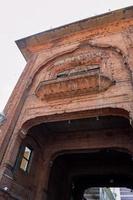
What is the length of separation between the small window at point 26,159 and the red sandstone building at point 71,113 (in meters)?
0.04

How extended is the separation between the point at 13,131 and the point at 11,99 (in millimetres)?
1718

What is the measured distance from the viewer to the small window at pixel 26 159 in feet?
27.1

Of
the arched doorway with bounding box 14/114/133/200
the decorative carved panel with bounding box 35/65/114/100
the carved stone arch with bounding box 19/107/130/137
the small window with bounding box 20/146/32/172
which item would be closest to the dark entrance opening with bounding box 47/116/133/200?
the arched doorway with bounding box 14/114/133/200

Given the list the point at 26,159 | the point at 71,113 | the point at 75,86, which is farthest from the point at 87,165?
the point at 75,86

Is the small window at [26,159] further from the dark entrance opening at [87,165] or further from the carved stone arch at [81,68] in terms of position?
the carved stone arch at [81,68]

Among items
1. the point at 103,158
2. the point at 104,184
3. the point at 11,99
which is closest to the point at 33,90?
the point at 11,99

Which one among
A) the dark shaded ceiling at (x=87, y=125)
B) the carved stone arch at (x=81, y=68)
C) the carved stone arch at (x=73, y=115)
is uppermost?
the carved stone arch at (x=81, y=68)

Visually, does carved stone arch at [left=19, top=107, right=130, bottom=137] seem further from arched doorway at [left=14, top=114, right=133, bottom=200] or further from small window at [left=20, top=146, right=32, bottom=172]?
small window at [left=20, top=146, right=32, bottom=172]

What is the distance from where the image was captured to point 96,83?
7941 millimetres

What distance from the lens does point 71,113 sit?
774 centimetres

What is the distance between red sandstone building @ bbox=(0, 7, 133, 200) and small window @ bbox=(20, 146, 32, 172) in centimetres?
4

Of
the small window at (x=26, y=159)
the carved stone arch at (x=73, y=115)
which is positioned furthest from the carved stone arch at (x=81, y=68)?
the small window at (x=26, y=159)

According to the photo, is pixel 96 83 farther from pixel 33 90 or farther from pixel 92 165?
pixel 92 165

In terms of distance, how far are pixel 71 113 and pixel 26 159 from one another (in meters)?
2.63
